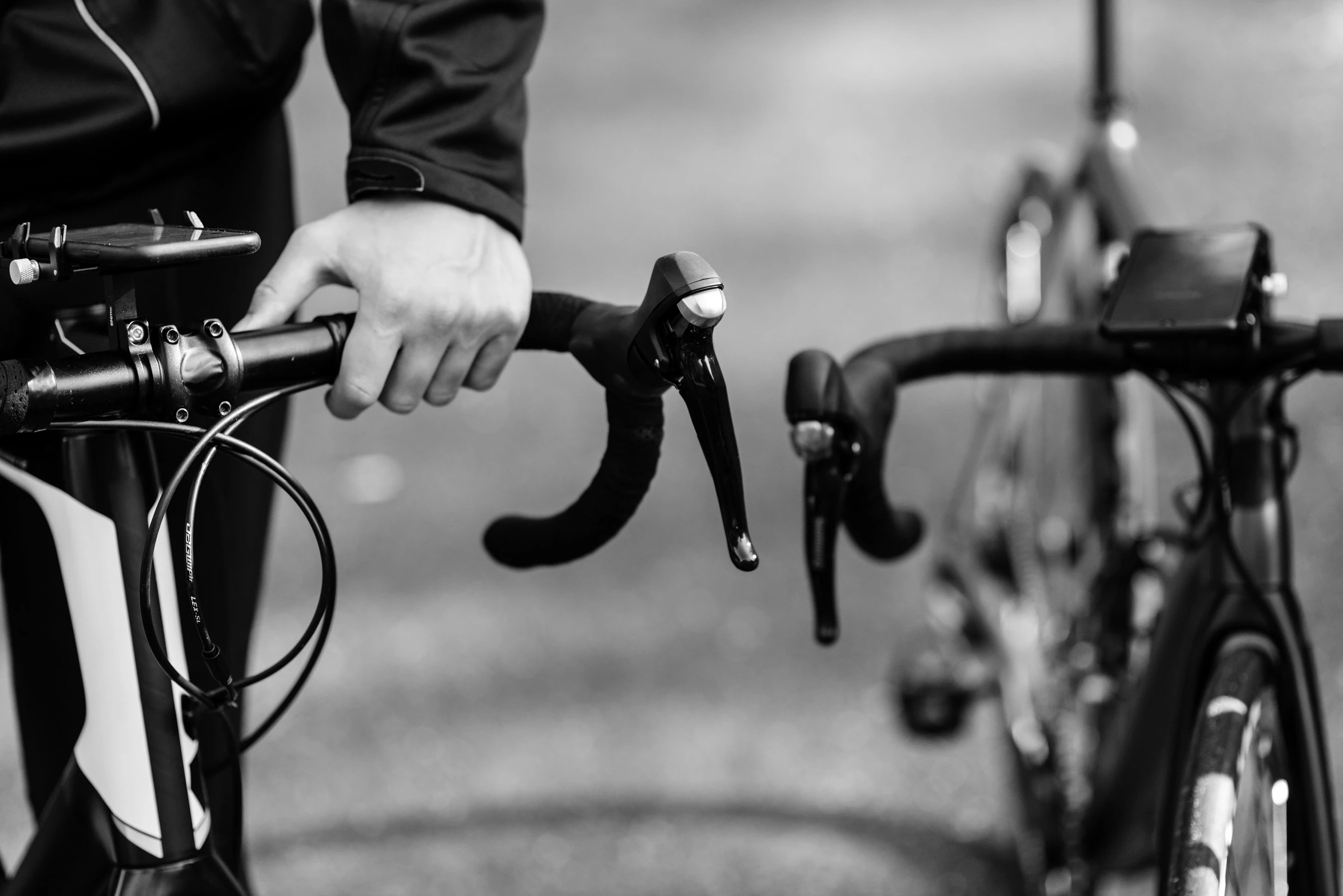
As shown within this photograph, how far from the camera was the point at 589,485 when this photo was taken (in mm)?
1284

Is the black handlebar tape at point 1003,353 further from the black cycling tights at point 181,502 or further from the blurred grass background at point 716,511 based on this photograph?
the black cycling tights at point 181,502

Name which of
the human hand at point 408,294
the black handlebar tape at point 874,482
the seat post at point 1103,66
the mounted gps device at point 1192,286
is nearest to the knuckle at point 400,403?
the human hand at point 408,294

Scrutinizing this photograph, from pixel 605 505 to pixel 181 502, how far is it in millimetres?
407

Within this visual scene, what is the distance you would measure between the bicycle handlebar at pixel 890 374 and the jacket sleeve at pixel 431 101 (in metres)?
0.29

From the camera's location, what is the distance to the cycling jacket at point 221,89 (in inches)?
51.0

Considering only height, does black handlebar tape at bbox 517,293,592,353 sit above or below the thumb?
below

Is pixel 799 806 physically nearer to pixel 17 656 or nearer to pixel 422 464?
pixel 17 656

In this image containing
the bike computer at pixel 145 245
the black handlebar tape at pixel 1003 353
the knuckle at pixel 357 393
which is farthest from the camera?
the black handlebar tape at pixel 1003 353

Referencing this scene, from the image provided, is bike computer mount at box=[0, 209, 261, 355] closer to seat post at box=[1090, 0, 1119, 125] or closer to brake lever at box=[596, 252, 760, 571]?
brake lever at box=[596, 252, 760, 571]

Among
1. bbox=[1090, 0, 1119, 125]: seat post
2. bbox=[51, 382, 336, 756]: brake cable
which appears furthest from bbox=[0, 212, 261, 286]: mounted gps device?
bbox=[1090, 0, 1119, 125]: seat post

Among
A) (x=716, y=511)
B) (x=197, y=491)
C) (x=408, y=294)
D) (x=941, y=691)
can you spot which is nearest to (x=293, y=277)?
(x=408, y=294)

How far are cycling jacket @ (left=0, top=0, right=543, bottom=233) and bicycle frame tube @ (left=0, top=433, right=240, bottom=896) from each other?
263 mm

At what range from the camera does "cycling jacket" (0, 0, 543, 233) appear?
1.29m

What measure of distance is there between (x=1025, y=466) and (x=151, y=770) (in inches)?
70.8
